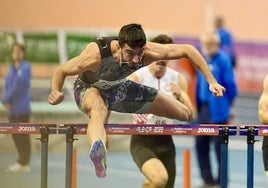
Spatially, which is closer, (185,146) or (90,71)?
(90,71)

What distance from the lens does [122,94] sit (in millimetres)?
8312

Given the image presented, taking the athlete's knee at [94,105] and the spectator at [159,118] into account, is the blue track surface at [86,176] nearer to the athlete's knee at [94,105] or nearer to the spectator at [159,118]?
the spectator at [159,118]

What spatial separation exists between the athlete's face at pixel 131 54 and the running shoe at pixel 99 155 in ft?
2.29

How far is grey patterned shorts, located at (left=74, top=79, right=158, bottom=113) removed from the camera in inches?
323

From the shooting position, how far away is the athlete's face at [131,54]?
7.76m

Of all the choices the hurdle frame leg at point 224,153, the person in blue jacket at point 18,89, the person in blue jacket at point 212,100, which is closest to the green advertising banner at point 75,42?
the person in blue jacket at point 18,89

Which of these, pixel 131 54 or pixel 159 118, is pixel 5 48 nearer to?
pixel 159 118

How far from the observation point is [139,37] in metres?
7.77

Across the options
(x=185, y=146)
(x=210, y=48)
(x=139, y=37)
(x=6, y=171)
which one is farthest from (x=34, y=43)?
(x=139, y=37)

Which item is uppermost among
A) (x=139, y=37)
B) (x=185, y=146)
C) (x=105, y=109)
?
(x=139, y=37)

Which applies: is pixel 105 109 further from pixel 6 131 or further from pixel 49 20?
pixel 49 20

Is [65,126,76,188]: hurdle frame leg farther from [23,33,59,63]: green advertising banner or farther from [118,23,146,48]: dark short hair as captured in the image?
[23,33,59,63]: green advertising banner

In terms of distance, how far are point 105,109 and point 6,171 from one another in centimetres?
296

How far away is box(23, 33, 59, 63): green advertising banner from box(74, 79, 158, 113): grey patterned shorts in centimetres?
885
